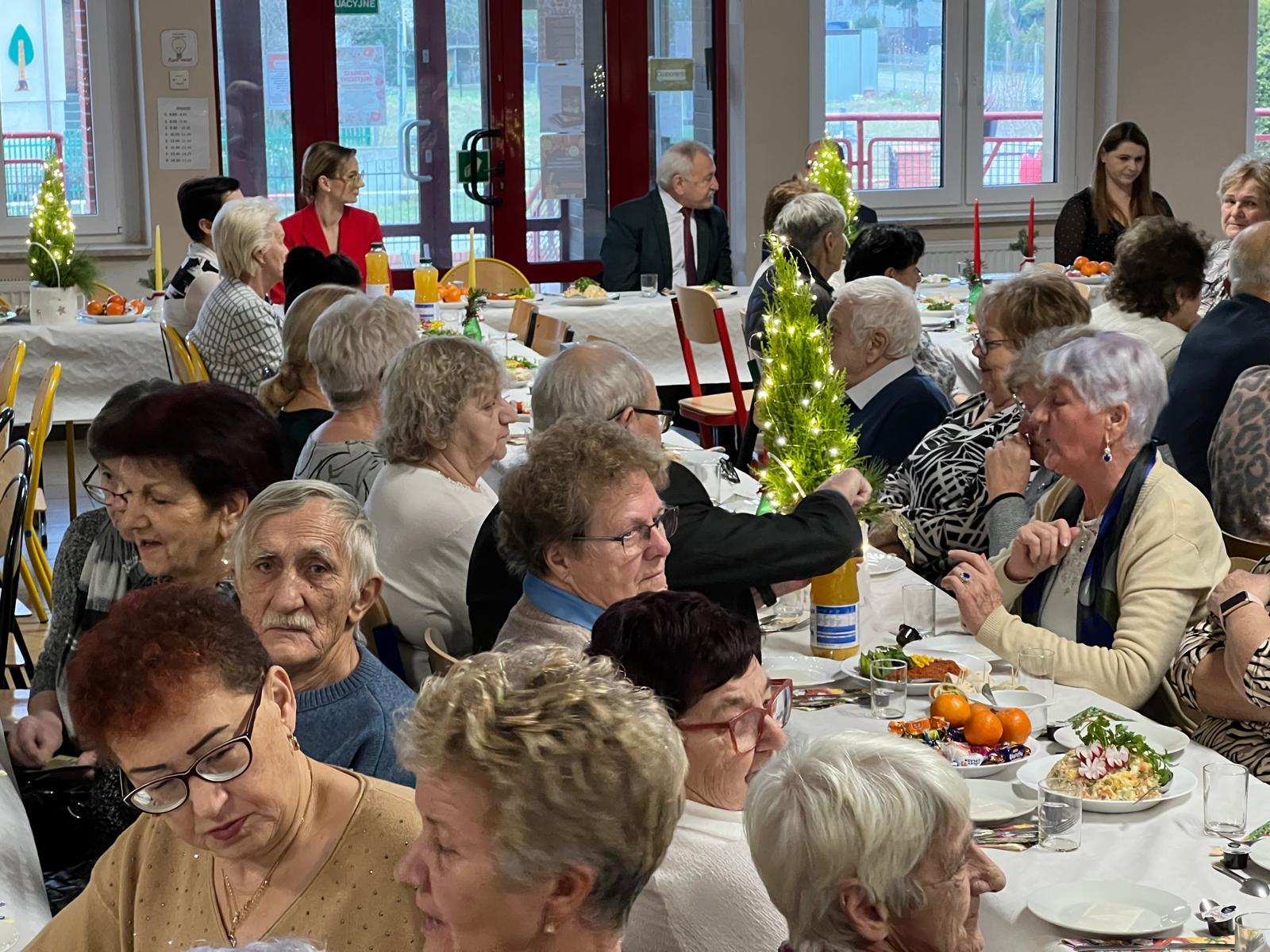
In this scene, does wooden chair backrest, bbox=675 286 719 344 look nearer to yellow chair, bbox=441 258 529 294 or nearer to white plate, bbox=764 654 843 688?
yellow chair, bbox=441 258 529 294

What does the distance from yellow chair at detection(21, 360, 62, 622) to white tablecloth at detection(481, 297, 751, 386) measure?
2.81m

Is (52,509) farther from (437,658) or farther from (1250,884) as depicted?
(1250,884)

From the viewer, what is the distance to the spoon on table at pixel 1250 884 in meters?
2.00

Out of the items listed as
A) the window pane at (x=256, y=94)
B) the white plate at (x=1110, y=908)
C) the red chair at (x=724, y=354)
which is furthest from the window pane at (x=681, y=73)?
the white plate at (x=1110, y=908)

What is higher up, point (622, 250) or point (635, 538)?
point (622, 250)

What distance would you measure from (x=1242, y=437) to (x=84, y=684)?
8.86 ft

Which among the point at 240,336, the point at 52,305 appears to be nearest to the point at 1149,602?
the point at 240,336

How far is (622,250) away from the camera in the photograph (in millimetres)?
8609

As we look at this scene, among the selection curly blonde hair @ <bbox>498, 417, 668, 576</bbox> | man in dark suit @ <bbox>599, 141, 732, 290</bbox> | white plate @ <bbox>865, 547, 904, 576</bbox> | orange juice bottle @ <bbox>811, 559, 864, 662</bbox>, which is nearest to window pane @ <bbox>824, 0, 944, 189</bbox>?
man in dark suit @ <bbox>599, 141, 732, 290</bbox>

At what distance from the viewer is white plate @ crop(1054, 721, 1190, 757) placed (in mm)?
2457

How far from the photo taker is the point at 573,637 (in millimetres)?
2480

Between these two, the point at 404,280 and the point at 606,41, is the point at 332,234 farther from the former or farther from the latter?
the point at 606,41

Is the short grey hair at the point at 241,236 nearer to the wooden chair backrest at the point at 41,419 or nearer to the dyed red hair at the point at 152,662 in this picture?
the wooden chair backrest at the point at 41,419

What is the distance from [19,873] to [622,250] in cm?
671
